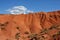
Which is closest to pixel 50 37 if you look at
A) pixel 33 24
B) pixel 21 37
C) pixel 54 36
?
pixel 54 36

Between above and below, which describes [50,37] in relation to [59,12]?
below

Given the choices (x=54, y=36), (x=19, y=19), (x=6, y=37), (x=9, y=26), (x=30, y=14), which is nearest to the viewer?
(x=54, y=36)

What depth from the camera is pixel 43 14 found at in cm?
5516

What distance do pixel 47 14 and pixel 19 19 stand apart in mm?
6600

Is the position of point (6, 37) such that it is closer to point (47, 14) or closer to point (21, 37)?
point (21, 37)

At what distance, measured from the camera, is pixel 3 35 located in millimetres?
37906

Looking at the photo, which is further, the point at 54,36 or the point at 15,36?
the point at 15,36

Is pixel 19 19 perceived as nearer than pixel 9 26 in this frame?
No

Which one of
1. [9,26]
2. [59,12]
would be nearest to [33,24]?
[59,12]

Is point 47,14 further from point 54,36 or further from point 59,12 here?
point 54,36

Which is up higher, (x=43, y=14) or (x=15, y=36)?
(x=43, y=14)

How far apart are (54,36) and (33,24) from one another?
2343cm

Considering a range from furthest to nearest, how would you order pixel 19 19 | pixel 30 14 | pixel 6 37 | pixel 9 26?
pixel 30 14, pixel 19 19, pixel 9 26, pixel 6 37

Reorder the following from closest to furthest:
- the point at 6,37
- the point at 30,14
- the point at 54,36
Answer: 1. the point at 54,36
2. the point at 6,37
3. the point at 30,14
